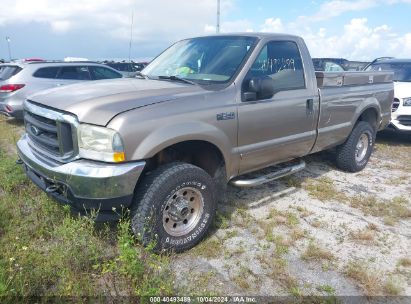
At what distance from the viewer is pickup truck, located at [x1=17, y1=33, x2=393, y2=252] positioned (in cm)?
273

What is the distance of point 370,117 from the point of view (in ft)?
19.2

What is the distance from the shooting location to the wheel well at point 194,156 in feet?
10.7

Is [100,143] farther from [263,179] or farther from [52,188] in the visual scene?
[263,179]

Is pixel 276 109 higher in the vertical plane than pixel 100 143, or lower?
higher

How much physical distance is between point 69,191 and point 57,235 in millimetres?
561

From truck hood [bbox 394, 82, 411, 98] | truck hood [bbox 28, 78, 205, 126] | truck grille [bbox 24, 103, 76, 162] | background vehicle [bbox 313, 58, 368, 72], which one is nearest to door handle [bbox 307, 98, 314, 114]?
truck hood [bbox 28, 78, 205, 126]

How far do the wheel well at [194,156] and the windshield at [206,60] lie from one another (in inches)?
26.7

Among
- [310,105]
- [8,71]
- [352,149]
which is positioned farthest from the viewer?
[8,71]

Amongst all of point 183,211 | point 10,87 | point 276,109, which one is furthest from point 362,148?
point 10,87

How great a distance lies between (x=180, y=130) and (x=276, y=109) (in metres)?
1.35

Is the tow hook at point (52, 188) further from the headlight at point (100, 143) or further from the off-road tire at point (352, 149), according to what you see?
the off-road tire at point (352, 149)

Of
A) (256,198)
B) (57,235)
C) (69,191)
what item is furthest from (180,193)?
(256,198)

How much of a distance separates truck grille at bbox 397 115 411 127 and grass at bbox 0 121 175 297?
21.8 ft

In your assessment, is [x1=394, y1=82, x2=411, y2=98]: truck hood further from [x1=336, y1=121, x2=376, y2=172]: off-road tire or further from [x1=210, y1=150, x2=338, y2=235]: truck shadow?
[x1=210, y1=150, x2=338, y2=235]: truck shadow
